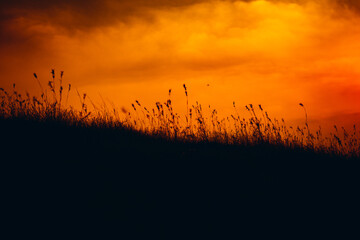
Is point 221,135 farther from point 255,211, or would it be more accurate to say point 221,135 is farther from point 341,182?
point 255,211

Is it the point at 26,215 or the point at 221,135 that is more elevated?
the point at 221,135

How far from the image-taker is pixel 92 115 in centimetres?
638

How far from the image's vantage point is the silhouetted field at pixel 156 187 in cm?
288

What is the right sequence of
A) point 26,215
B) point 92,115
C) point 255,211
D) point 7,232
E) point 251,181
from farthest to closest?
1. point 92,115
2. point 251,181
3. point 255,211
4. point 26,215
5. point 7,232

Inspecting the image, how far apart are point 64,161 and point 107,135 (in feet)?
5.89

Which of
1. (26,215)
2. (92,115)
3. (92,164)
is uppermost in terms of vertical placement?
(92,115)

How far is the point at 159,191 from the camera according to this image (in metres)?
3.36

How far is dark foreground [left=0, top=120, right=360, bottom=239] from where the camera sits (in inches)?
112

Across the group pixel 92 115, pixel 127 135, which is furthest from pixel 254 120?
pixel 92 115

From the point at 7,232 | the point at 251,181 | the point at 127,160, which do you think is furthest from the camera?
the point at 127,160

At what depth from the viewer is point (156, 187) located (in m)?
3.43

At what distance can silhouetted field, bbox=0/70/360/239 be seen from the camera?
2881mm

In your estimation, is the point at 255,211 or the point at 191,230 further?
the point at 255,211

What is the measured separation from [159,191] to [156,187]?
0.08 metres
